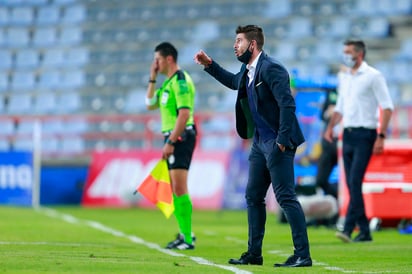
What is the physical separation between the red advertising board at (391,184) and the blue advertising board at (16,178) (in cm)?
1059

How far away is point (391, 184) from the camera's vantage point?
1397 cm

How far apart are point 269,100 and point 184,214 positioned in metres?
2.77

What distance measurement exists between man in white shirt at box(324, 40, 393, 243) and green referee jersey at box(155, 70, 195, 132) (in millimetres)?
1907

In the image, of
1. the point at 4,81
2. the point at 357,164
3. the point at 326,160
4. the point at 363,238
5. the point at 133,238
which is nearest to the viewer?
the point at 357,164

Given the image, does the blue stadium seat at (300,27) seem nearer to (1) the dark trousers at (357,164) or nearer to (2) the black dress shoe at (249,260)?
(1) the dark trousers at (357,164)

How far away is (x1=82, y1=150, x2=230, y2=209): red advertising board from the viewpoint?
20.9 meters

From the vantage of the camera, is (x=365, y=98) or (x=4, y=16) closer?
(x=365, y=98)

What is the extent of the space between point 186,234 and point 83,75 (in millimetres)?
19021

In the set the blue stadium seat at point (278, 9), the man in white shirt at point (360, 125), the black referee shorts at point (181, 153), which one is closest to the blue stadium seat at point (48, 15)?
the blue stadium seat at point (278, 9)

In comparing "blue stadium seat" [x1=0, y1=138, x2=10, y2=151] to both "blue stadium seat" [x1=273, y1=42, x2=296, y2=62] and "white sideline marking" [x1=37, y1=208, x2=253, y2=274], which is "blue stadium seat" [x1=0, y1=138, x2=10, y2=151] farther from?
"white sideline marking" [x1=37, y1=208, x2=253, y2=274]

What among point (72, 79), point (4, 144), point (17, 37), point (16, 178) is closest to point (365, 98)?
point (16, 178)

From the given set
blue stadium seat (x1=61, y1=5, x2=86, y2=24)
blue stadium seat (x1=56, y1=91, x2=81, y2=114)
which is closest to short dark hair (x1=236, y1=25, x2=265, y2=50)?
blue stadium seat (x1=56, y1=91, x2=81, y2=114)

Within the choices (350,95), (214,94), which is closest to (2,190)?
(214,94)

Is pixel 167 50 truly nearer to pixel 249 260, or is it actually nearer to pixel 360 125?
pixel 360 125
